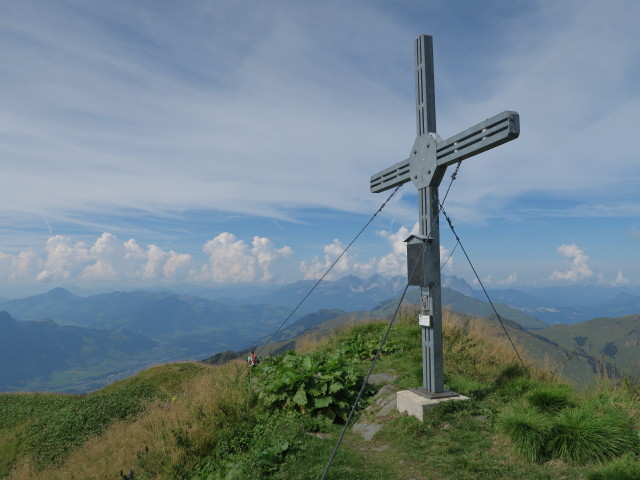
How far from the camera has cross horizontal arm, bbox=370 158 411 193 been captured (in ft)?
28.0

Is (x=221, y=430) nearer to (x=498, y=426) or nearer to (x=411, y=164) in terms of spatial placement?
(x=498, y=426)

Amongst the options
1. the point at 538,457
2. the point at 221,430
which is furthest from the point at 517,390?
the point at 221,430

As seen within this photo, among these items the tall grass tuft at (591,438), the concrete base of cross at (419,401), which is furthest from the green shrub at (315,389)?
the tall grass tuft at (591,438)

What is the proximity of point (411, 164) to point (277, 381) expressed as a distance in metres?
5.33

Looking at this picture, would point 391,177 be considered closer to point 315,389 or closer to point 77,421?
point 315,389

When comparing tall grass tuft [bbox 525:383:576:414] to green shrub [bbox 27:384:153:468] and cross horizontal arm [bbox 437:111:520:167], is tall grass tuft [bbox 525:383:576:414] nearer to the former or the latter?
cross horizontal arm [bbox 437:111:520:167]

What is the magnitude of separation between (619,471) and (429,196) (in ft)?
15.8

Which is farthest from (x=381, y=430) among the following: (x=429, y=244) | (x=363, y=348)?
(x=363, y=348)

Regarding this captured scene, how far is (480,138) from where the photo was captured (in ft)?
21.1

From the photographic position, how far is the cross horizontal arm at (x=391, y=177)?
8.54 m

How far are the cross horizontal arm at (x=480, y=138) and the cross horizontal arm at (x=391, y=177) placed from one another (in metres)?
1.22

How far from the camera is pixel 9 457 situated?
1379 cm

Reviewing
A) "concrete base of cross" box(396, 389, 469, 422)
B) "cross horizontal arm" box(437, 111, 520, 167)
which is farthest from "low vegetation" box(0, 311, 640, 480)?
"cross horizontal arm" box(437, 111, 520, 167)

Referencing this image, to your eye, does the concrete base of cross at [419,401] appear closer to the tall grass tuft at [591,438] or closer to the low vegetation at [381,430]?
the low vegetation at [381,430]
